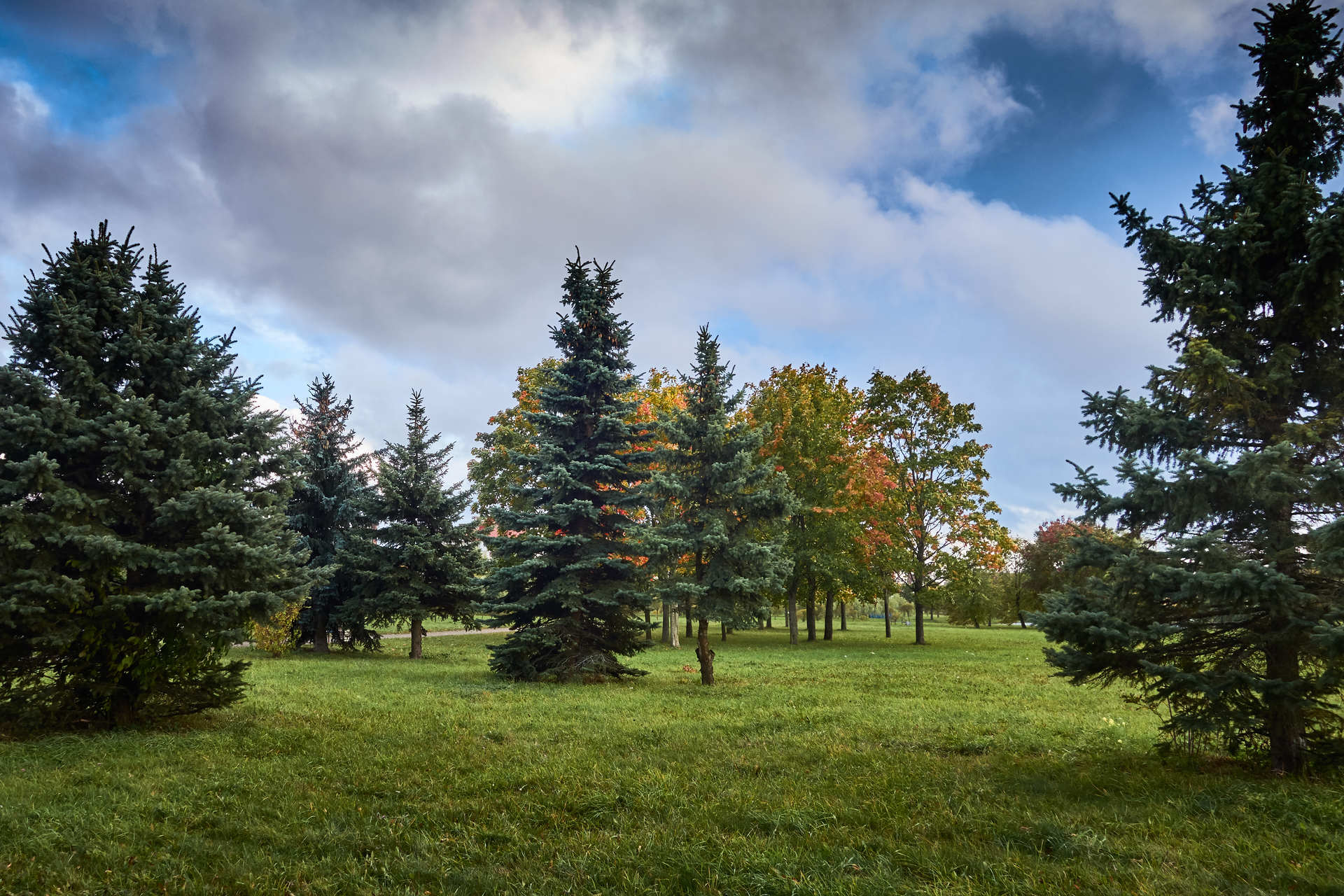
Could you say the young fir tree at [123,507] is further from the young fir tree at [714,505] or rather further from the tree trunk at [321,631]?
the tree trunk at [321,631]

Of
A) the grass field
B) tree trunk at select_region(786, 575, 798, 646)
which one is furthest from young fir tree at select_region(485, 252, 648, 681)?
tree trunk at select_region(786, 575, 798, 646)

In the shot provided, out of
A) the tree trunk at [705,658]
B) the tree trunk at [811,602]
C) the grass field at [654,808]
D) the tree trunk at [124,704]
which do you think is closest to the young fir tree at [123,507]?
the tree trunk at [124,704]

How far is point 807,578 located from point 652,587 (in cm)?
1648

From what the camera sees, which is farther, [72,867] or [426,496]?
[426,496]

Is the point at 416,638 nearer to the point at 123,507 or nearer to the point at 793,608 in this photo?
the point at 793,608

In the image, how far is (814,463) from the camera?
30.3 meters

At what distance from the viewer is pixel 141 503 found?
408 inches

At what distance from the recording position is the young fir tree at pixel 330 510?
26.3 meters

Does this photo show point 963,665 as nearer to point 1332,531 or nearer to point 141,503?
point 1332,531

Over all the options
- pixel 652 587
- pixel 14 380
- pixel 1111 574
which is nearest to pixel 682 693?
pixel 652 587

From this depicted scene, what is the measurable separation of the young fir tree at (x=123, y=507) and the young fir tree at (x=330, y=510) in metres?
15.3

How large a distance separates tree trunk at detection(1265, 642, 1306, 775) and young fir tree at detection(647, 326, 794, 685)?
9.76 meters

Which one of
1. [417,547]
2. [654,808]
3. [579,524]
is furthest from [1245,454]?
[417,547]

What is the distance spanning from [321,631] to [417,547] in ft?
22.6
